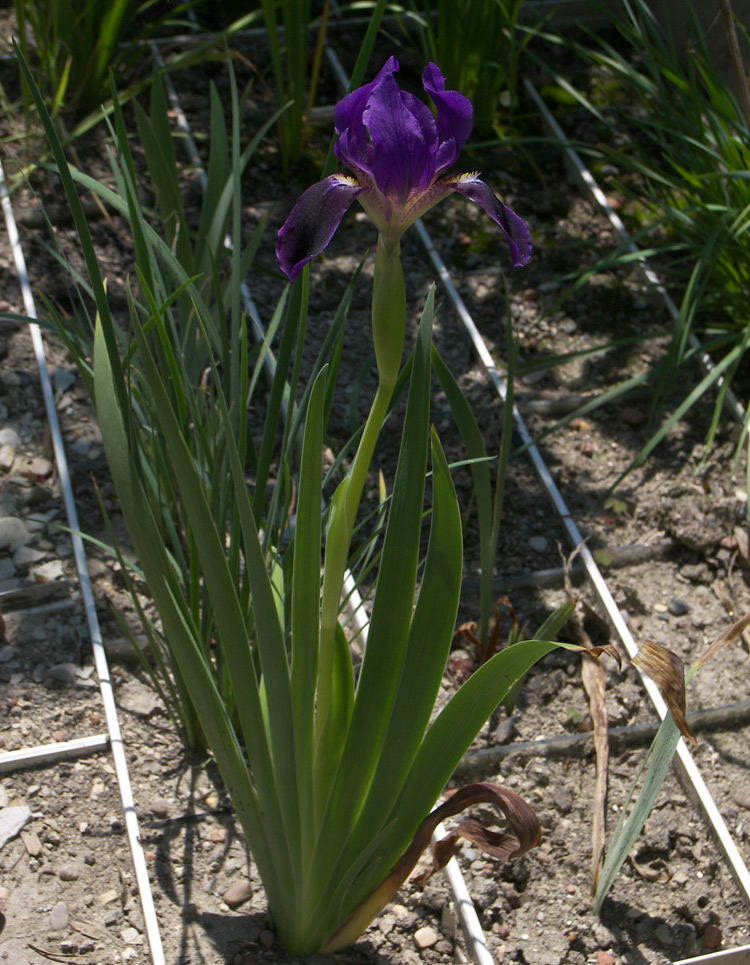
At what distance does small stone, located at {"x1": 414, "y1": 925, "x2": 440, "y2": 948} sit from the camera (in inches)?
59.7

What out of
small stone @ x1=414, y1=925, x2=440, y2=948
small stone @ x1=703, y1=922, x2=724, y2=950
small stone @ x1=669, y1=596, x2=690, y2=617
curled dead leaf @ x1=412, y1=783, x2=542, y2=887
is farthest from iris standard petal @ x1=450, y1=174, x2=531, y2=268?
small stone @ x1=669, y1=596, x2=690, y2=617

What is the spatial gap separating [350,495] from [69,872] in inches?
34.8

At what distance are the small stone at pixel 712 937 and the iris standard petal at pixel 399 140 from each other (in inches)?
50.8

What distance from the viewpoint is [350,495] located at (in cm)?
110

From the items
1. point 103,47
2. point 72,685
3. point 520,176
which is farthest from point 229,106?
point 72,685

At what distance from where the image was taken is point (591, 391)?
2621 millimetres

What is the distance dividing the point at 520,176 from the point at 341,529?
2.50 m

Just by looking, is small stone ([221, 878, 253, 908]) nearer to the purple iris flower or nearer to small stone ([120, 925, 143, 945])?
small stone ([120, 925, 143, 945])

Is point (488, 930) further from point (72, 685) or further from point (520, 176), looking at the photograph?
point (520, 176)

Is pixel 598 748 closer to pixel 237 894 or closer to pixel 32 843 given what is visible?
pixel 237 894

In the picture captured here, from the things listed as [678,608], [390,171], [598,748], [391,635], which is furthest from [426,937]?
[390,171]

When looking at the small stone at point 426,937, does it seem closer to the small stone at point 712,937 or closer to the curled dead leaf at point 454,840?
the curled dead leaf at point 454,840

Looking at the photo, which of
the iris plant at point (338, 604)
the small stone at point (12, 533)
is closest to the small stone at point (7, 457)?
the small stone at point (12, 533)

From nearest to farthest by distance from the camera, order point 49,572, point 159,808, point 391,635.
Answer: point 391,635 → point 159,808 → point 49,572
